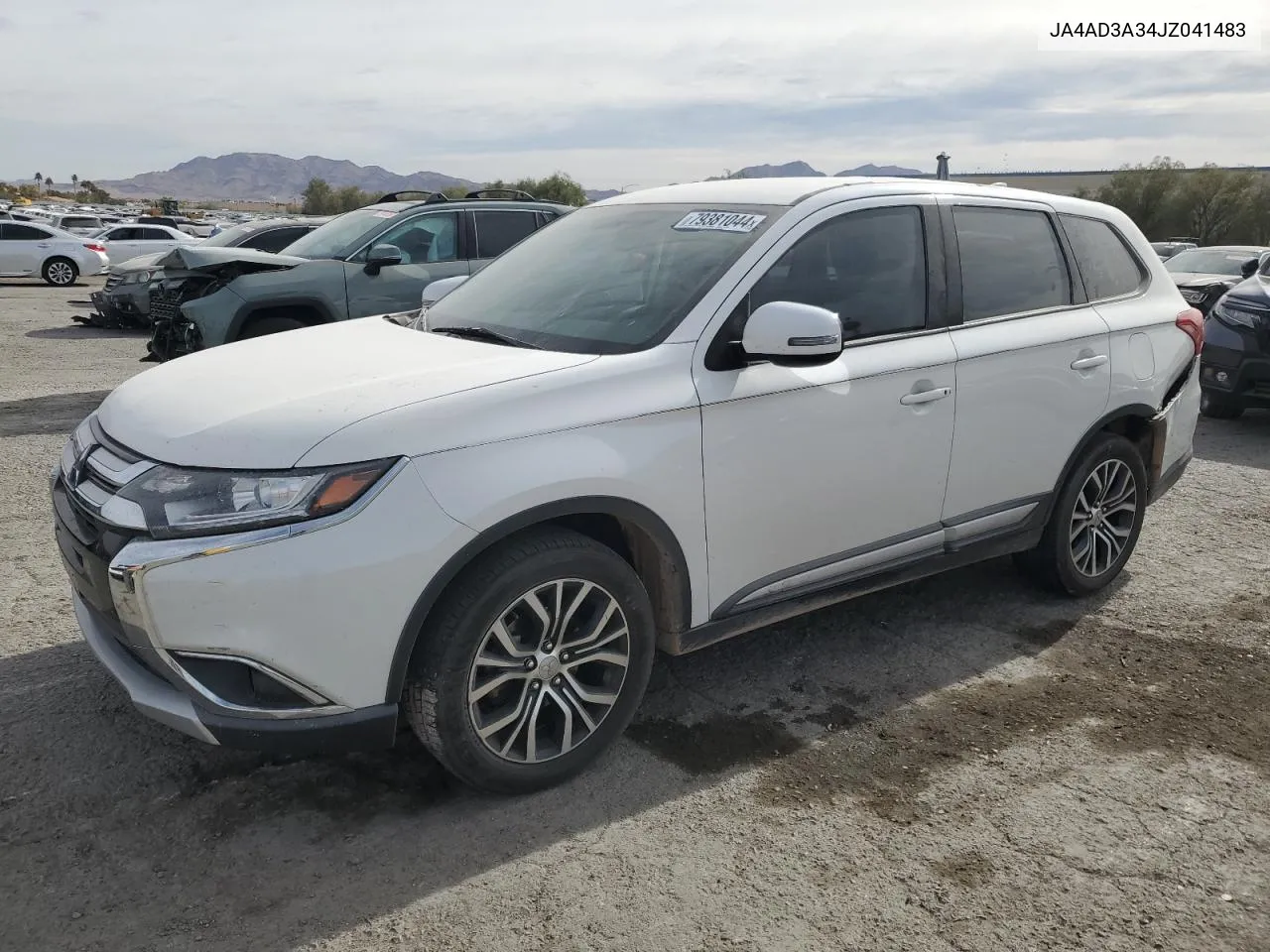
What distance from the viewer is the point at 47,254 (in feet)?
77.9

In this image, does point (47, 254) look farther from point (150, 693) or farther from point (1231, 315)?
point (150, 693)

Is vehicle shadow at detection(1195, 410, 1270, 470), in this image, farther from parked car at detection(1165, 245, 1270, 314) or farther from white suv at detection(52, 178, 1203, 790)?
white suv at detection(52, 178, 1203, 790)

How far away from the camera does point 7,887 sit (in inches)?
108

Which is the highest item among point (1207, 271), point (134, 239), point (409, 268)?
point (409, 268)

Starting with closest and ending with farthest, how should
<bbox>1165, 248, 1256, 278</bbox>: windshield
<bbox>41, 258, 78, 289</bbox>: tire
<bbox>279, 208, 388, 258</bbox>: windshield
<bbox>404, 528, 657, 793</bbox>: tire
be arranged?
1. <bbox>404, 528, 657, 793</bbox>: tire
2. <bbox>279, 208, 388, 258</bbox>: windshield
3. <bbox>1165, 248, 1256, 278</bbox>: windshield
4. <bbox>41, 258, 78, 289</bbox>: tire

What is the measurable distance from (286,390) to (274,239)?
39.2 ft

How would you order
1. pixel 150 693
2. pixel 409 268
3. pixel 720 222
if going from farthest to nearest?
pixel 409 268, pixel 720 222, pixel 150 693

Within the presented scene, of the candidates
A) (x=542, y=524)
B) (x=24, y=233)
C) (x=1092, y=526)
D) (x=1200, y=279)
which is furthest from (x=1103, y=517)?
(x=24, y=233)

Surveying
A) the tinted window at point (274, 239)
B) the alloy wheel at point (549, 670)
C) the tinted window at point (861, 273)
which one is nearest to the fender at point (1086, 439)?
the tinted window at point (861, 273)

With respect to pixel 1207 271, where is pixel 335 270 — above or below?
above

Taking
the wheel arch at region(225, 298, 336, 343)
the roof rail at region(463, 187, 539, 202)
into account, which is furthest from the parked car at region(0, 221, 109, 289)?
the wheel arch at region(225, 298, 336, 343)

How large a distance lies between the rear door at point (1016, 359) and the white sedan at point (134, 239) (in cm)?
2482

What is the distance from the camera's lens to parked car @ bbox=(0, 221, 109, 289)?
23469 millimetres

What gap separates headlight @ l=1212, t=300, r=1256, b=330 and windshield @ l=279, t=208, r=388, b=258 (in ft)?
23.7
